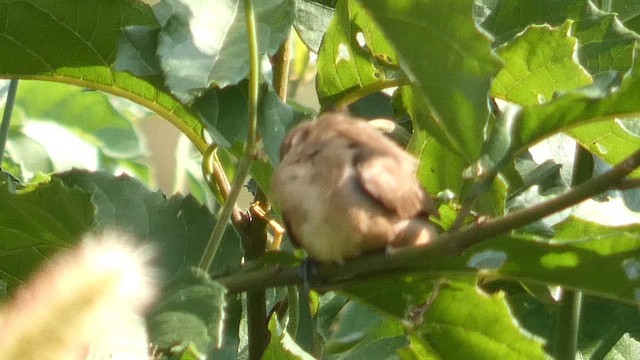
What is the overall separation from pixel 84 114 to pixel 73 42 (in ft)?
2.32

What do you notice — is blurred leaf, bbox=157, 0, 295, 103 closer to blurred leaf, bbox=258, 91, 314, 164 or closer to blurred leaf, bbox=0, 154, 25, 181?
blurred leaf, bbox=258, 91, 314, 164

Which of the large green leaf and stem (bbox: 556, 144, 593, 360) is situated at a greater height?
the large green leaf

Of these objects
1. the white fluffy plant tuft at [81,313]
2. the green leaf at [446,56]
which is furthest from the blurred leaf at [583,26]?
the white fluffy plant tuft at [81,313]

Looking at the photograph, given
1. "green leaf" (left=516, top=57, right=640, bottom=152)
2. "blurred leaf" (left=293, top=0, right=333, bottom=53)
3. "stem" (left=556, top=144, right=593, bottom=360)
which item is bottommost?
"stem" (left=556, top=144, right=593, bottom=360)

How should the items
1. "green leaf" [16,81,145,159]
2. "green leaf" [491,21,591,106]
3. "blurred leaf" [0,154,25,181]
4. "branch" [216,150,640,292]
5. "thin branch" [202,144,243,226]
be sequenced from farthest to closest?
1. "green leaf" [16,81,145,159]
2. "blurred leaf" [0,154,25,181]
3. "thin branch" [202,144,243,226]
4. "green leaf" [491,21,591,106]
5. "branch" [216,150,640,292]

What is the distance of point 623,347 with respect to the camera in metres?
1.08

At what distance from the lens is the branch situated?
599 millimetres

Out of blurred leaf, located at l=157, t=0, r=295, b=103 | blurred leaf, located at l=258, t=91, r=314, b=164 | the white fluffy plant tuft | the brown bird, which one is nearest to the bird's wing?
the brown bird

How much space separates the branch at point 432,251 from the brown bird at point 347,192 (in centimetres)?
9

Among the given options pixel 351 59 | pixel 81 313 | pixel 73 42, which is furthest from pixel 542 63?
pixel 81 313

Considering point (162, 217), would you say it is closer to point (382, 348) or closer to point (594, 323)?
point (382, 348)

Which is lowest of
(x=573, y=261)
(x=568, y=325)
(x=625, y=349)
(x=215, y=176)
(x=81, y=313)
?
(x=625, y=349)

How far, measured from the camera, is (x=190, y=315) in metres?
0.65

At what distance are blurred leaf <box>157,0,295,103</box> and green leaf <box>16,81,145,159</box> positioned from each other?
0.73 metres
